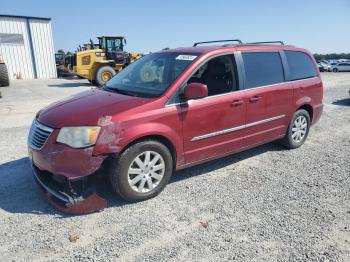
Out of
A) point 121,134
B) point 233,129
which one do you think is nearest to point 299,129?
point 233,129

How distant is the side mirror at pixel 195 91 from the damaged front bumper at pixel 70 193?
1.50 meters

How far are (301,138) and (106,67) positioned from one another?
43.1ft

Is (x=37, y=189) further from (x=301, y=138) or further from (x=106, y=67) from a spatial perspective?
(x=106, y=67)

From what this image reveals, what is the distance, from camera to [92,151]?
3.22 m

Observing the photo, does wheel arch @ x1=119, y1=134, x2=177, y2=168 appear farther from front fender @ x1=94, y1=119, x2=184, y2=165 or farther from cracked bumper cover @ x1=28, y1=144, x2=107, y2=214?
cracked bumper cover @ x1=28, y1=144, x2=107, y2=214

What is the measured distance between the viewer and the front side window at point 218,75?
13.5 feet

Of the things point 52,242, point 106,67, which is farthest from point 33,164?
point 106,67

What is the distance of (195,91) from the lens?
3.67 meters

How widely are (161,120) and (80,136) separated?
2.98 feet

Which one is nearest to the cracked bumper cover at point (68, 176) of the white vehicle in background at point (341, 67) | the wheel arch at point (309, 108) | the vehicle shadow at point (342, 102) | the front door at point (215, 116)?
the front door at point (215, 116)

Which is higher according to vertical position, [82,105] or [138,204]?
[82,105]

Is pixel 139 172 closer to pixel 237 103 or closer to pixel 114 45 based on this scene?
pixel 237 103

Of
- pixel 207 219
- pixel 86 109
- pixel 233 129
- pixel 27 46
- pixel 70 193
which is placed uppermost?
pixel 27 46

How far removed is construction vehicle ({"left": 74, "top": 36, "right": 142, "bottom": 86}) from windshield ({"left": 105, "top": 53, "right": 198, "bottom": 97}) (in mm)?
12224
